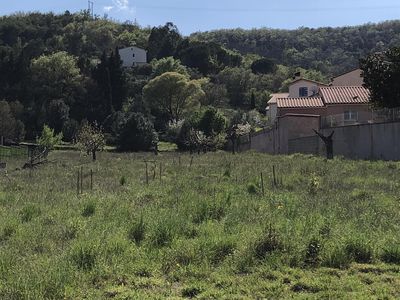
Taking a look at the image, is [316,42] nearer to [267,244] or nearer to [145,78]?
[145,78]

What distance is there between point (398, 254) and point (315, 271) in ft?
4.24

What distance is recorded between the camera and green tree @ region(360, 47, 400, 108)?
102 feet

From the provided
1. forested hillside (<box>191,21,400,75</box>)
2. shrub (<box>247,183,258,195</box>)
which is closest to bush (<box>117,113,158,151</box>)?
shrub (<box>247,183,258,195</box>)

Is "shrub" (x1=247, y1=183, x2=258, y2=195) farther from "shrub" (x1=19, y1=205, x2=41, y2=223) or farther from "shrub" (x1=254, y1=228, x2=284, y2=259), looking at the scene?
"shrub" (x1=254, y1=228, x2=284, y2=259)

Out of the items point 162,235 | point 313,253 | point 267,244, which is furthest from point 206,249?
point 313,253

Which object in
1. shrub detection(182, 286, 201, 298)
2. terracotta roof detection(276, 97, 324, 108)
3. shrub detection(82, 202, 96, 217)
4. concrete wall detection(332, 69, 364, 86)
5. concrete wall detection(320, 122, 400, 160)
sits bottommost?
shrub detection(182, 286, 201, 298)

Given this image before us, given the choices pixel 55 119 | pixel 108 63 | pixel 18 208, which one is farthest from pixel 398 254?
pixel 108 63

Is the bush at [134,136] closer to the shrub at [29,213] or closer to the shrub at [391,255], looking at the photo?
the shrub at [29,213]

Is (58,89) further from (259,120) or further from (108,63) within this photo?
(259,120)

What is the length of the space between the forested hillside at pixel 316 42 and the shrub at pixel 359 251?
12100cm

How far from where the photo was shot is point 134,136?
67.0 metres

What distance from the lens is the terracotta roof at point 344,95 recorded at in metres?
47.6

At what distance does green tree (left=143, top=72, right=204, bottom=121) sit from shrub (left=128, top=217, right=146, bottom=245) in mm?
76485

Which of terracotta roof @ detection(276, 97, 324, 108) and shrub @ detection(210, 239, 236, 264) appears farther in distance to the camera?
terracotta roof @ detection(276, 97, 324, 108)
